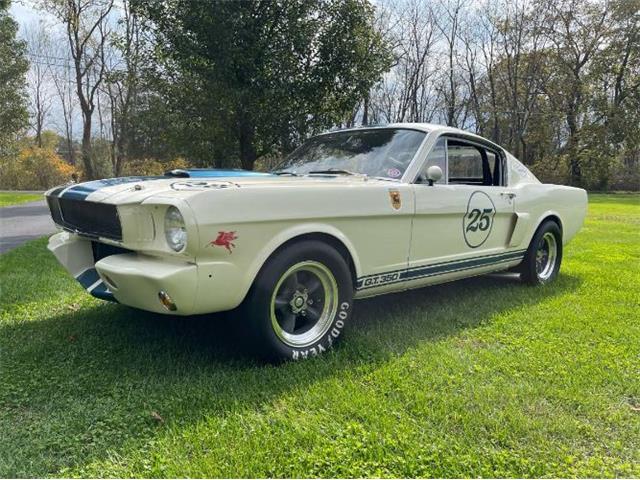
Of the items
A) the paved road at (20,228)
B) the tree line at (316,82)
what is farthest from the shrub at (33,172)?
the paved road at (20,228)

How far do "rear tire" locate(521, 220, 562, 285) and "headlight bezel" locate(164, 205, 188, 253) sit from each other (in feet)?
12.7

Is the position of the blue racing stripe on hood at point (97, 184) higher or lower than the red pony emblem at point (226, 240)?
higher

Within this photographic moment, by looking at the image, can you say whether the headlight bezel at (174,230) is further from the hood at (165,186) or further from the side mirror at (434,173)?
the side mirror at (434,173)

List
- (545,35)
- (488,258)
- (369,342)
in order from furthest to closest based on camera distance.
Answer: (545,35) → (488,258) → (369,342)

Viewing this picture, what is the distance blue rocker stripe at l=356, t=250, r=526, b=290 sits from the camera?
3.66 m

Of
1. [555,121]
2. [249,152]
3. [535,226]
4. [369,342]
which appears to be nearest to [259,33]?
[249,152]

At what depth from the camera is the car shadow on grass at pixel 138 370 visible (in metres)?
2.30

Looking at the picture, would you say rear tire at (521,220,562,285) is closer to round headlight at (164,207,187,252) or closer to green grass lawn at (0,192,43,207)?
round headlight at (164,207,187,252)

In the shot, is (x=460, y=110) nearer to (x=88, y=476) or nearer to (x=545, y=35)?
(x=545, y=35)

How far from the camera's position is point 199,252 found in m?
2.65

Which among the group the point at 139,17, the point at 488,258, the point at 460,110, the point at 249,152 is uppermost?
the point at 460,110

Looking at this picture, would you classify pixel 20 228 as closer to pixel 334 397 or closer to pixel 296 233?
pixel 296 233

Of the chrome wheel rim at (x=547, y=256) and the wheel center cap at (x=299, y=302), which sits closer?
the wheel center cap at (x=299, y=302)

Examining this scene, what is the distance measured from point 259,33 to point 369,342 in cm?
654
